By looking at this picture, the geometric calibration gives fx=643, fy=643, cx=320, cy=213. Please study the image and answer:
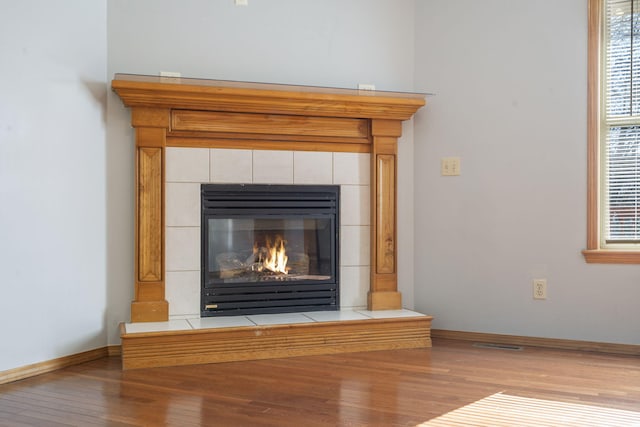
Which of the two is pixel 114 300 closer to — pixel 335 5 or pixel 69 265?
pixel 69 265

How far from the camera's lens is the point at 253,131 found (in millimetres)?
3795

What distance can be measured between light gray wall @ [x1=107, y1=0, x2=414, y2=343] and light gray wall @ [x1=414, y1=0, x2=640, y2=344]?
0.48 feet

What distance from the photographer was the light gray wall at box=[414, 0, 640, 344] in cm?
375

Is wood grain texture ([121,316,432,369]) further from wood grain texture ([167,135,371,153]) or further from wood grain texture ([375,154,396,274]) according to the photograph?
wood grain texture ([167,135,371,153])

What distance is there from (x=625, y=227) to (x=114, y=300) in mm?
2938

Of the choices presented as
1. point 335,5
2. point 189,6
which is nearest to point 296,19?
point 335,5

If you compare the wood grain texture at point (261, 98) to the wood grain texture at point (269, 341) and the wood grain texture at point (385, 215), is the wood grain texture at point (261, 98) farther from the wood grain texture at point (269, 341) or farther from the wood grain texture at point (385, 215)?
the wood grain texture at point (269, 341)

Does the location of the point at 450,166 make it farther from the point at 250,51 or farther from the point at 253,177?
the point at 250,51

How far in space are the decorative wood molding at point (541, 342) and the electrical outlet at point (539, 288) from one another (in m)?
0.25

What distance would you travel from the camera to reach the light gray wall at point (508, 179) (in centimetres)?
375

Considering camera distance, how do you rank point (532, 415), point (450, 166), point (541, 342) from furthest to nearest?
1. point (450, 166)
2. point (541, 342)
3. point (532, 415)

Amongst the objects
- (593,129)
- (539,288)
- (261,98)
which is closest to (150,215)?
(261,98)

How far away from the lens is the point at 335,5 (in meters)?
4.04

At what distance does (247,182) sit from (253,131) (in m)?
0.30
